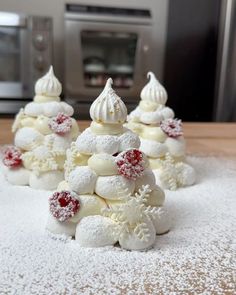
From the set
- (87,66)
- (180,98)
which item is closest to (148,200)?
(87,66)

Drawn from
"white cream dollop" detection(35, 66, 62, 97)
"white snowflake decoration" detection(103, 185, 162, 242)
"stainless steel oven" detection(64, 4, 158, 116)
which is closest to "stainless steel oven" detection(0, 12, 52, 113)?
"stainless steel oven" detection(64, 4, 158, 116)

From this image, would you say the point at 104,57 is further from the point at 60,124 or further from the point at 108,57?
the point at 60,124

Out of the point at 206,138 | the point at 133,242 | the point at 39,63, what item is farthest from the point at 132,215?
the point at 39,63

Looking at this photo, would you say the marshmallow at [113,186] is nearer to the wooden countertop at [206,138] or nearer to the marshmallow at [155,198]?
the marshmallow at [155,198]

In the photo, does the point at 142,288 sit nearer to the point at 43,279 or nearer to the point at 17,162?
the point at 43,279

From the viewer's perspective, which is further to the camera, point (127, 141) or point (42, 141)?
point (42, 141)

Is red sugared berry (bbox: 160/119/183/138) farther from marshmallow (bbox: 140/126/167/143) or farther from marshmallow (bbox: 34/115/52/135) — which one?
marshmallow (bbox: 34/115/52/135)
